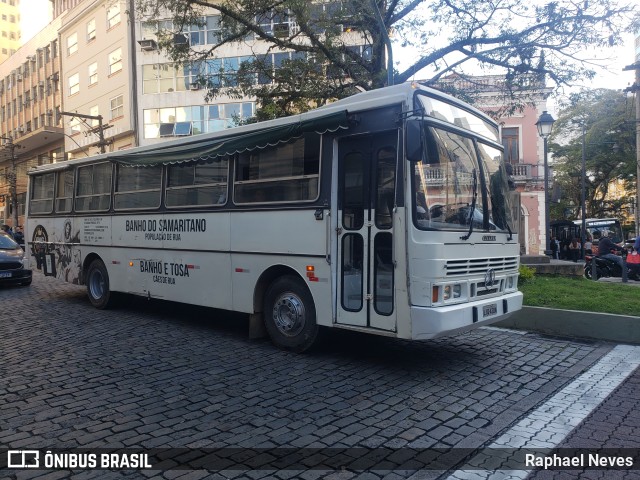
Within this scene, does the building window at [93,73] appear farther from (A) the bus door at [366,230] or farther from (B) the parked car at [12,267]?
(A) the bus door at [366,230]

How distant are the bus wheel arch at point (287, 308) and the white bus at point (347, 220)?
0.7 inches

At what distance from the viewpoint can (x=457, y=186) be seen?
598 centimetres

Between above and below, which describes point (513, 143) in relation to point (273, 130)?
above

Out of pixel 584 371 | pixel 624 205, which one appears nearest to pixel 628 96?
pixel 624 205

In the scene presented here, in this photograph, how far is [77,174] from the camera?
35.6 feet

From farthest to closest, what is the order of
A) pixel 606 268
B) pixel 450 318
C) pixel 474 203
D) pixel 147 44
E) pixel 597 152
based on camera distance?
pixel 597 152 < pixel 147 44 < pixel 606 268 < pixel 474 203 < pixel 450 318

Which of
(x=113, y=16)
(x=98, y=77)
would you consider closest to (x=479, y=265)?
(x=113, y=16)

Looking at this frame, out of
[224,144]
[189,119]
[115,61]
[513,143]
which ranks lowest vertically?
[224,144]

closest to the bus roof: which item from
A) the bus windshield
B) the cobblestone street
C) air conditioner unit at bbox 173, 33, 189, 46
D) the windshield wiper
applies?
the bus windshield

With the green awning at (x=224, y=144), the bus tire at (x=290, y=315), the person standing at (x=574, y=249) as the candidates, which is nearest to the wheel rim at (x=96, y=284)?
the green awning at (x=224, y=144)

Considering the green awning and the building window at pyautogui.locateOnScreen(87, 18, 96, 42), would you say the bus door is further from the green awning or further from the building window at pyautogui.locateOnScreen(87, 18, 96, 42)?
the building window at pyautogui.locateOnScreen(87, 18, 96, 42)

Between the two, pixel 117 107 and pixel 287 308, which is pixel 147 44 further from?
pixel 287 308

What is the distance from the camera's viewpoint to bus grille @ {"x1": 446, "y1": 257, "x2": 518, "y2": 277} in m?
5.70

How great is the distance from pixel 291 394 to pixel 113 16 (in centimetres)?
3655
